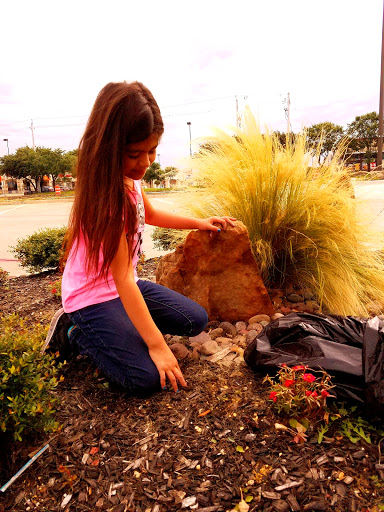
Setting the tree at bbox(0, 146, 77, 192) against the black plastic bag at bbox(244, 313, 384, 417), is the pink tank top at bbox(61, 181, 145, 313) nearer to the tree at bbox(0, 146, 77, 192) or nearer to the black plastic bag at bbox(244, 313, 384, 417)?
the black plastic bag at bbox(244, 313, 384, 417)

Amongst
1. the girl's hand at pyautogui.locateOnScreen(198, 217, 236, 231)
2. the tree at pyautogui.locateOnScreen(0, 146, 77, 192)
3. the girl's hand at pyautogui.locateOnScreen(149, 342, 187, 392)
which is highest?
the tree at pyautogui.locateOnScreen(0, 146, 77, 192)

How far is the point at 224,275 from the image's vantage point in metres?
2.61

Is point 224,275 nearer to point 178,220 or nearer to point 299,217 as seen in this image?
point 178,220

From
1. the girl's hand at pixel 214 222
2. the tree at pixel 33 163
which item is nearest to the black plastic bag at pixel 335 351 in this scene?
the girl's hand at pixel 214 222

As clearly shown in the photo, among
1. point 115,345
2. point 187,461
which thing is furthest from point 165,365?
point 187,461

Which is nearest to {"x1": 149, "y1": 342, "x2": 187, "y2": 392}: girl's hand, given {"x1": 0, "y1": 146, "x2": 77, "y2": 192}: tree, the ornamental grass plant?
the ornamental grass plant

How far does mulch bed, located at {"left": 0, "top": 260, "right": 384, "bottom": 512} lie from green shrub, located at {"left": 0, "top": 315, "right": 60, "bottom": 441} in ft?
0.42

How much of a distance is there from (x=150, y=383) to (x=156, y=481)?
19.9 inches

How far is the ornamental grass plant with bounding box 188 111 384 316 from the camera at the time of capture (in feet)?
8.87

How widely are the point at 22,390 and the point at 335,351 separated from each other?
1299 mm

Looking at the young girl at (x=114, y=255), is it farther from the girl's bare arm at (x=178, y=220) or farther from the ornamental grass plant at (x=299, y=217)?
the ornamental grass plant at (x=299, y=217)

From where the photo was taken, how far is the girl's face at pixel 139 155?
5.57 feet

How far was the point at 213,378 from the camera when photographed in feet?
6.34

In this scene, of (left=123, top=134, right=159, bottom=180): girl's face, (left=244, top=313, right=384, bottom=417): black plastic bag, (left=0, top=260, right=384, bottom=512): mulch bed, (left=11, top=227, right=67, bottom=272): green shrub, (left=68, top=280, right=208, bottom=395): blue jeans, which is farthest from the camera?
(left=11, top=227, right=67, bottom=272): green shrub
